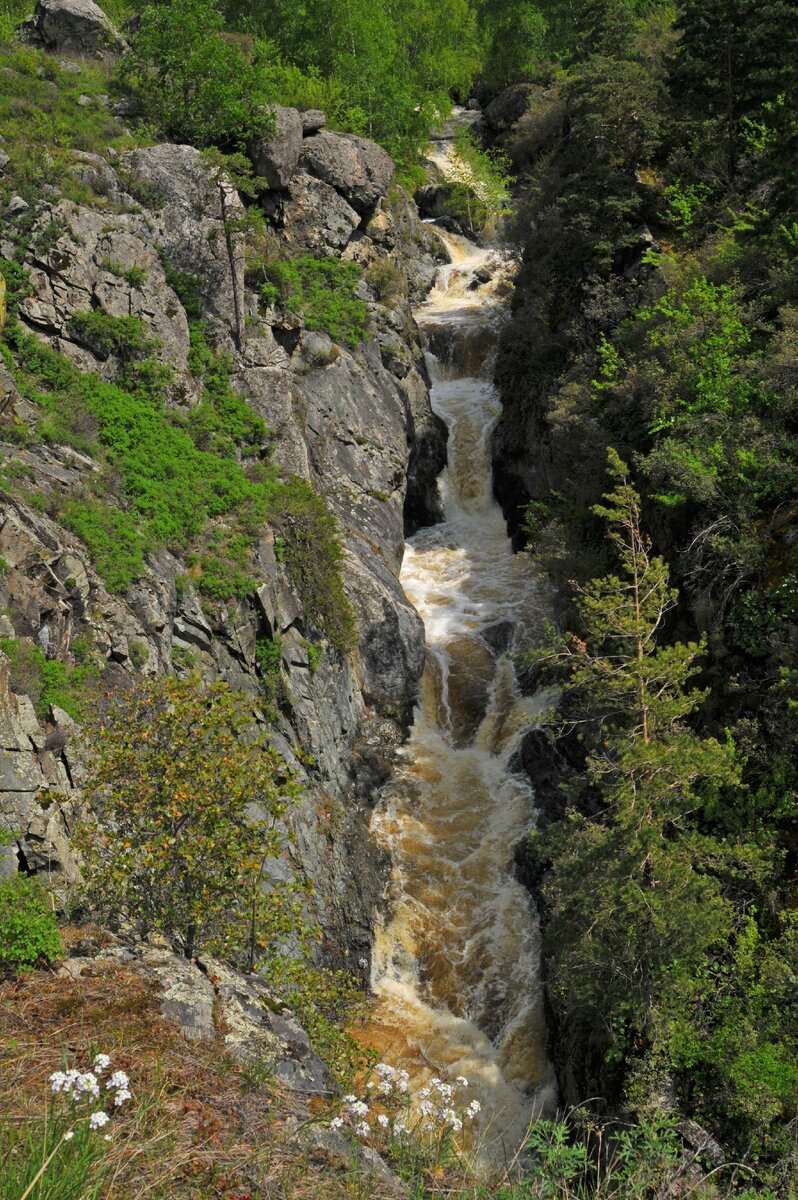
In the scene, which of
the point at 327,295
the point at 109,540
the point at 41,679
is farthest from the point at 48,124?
the point at 41,679

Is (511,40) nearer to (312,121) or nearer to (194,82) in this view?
(312,121)

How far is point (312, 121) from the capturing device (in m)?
28.5

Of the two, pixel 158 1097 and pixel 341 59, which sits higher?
pixel 341 59

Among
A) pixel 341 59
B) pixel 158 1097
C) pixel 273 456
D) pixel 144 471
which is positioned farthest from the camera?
pixel 341 59

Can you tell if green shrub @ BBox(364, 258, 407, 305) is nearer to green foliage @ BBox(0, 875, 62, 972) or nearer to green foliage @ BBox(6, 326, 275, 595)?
green foliage @ BBox(6, 326, 275, 595)

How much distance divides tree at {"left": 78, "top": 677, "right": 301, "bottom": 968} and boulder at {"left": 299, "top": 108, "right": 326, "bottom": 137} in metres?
25.8

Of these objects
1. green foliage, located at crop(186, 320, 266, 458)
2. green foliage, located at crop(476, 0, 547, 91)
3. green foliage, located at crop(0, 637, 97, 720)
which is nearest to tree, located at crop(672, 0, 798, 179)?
green foliage, located at crop(186, 320, 266, 458)

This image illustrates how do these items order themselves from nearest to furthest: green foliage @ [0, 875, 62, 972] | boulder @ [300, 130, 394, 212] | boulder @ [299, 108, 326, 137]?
green foliage @ [0, 875, 62, 972], boulder @ [300, 130, 394, 212], boulder @ [299, 108, 326, 137]

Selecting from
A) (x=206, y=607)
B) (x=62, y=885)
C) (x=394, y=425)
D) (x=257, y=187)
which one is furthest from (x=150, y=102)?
(x=62, y=885)

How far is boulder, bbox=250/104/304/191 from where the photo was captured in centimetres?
2473

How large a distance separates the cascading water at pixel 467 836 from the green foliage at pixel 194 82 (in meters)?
12.6

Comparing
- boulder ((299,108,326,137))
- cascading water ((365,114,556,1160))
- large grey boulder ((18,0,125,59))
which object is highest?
large grey boulder ((18,0,125,59))

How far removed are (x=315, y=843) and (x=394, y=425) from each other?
1515 centimetres

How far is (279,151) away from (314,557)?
1423 centimetres
